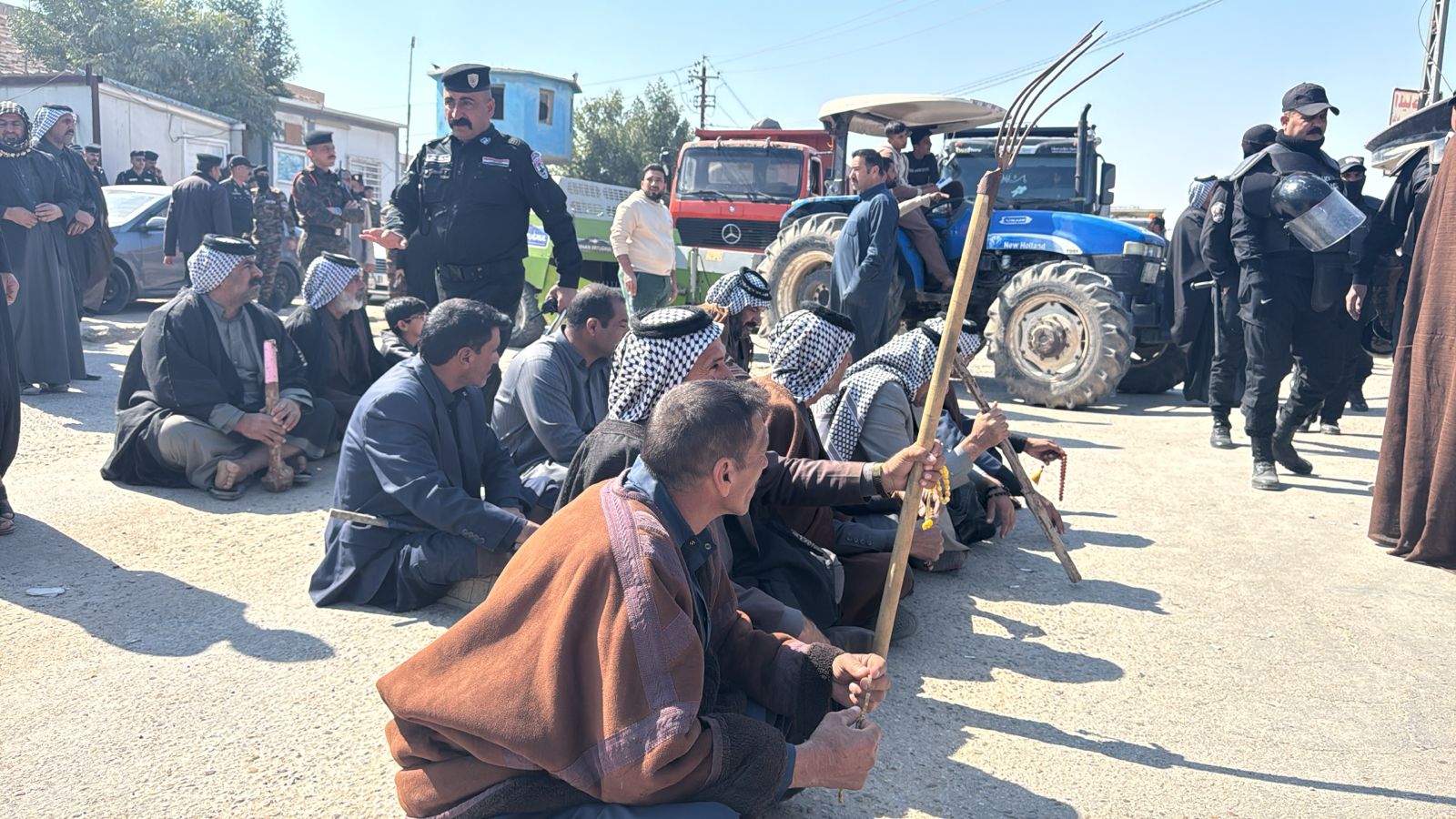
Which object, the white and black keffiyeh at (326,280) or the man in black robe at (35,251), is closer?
the white and black keffiyeh at (326,280)

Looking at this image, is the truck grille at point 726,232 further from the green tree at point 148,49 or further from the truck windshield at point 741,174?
the green tree at point 148,49

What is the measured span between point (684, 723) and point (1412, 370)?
443 centimetres

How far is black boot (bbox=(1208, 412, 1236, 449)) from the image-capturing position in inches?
299

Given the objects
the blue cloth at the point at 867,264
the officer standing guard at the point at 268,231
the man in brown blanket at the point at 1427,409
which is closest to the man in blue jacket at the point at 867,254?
the blue cloth at the point at 867,264

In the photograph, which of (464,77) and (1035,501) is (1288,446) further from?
(464,77)

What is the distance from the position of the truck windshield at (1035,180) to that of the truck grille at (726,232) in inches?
138

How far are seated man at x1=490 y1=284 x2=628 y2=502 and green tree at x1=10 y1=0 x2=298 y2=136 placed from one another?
29.6 m

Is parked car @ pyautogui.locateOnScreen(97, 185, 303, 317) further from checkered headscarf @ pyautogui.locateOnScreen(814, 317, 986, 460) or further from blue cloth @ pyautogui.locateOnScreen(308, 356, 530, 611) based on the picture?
checkered headscarf @ pyautogui.locateOnScreen(814, 317, 986, 460)

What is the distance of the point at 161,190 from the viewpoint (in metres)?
13.9

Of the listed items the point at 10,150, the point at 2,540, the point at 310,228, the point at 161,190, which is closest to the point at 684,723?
the point at 2,540

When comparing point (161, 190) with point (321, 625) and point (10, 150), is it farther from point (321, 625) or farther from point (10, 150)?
point (321, 625)

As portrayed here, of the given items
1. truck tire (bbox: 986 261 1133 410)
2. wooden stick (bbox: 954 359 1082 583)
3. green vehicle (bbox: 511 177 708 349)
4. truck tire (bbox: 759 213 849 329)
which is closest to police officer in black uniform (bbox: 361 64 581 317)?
wooden stick (bbox: 954 359 1082 583)

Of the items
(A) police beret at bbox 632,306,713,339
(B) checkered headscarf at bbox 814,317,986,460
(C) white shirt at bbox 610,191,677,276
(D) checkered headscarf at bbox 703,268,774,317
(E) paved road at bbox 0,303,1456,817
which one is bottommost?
(E) paved road at bbox 0,303,1456,817

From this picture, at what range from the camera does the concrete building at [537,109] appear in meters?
29.8
